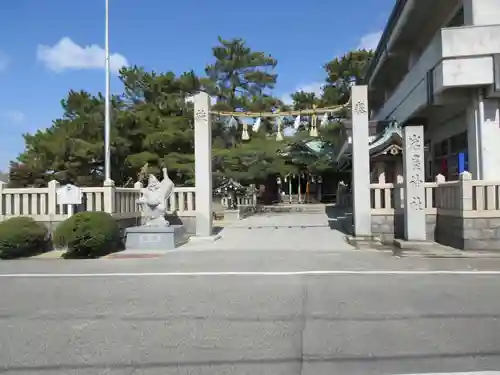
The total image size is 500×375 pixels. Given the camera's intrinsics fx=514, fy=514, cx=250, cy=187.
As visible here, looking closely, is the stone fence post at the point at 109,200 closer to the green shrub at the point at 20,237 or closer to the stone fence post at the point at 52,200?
the stone fence post at the point at 52,200

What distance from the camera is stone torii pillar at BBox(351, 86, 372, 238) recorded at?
16.0 m

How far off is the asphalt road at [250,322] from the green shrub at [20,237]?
2.72 meters

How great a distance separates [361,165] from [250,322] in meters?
11.1

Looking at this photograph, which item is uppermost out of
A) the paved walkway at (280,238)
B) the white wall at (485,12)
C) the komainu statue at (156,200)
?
the white wall at (485,12)

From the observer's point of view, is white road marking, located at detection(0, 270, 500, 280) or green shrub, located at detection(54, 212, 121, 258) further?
green shrub, located at detection(54, 212, 121, 258)

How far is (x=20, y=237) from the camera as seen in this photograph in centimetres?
1320

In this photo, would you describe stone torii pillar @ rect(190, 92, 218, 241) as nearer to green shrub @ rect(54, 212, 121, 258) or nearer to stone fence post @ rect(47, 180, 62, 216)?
green shrub @ rect(54, 212, 121, 258)

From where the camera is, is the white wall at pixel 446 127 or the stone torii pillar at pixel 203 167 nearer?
the stone torii pillar at pixel 203 167

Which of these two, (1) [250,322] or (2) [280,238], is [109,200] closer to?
(2) [280,238]

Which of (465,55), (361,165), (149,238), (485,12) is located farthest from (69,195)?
(485,12)

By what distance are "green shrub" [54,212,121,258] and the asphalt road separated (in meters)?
2.25

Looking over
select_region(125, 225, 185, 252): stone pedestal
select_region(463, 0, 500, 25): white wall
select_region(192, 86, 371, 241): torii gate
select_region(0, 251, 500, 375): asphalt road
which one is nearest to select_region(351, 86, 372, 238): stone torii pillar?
select_region(192, 86, 371, 241): torii gate

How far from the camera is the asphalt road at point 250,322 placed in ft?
15.4

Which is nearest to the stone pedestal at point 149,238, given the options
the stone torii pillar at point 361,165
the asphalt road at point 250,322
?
the asphalt road at point 250,322
